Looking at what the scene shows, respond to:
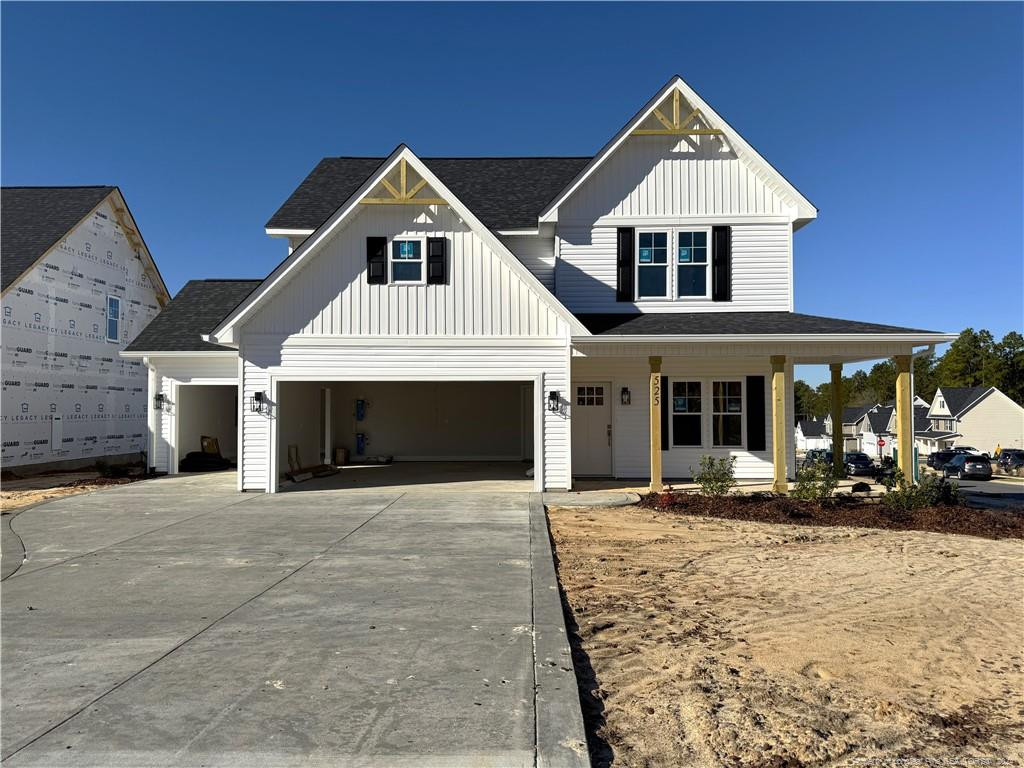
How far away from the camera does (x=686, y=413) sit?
16109 mm

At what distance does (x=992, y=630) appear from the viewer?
5672 mm

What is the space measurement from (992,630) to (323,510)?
9.62 m

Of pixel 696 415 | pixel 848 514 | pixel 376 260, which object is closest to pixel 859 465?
pixel 696 415

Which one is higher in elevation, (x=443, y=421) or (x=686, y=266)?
(x=686, y=266)

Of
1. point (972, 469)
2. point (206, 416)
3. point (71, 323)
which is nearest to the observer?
point (206, 416)

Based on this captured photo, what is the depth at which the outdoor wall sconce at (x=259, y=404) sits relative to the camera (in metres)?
13.8

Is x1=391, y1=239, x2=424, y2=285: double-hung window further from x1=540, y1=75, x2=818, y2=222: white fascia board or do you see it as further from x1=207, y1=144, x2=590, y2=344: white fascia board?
x1=540, y1=75, x2=818, y2=222: white fascia board

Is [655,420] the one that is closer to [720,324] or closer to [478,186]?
[720,324]

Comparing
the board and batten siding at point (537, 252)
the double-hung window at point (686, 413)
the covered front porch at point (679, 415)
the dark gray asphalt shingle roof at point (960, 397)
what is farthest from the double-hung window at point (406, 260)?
the dark gray asphalt shingle roof at point (960, 397)

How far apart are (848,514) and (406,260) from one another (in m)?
9.60

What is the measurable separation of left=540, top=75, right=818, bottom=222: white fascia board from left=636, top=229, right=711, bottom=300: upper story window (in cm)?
191

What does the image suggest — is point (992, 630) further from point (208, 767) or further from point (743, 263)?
point (743, 263)

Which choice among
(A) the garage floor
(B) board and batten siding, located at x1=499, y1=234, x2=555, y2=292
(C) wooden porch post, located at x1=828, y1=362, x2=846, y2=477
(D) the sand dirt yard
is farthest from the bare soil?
(B) board and batten siding, located at x1=499, y1=234, x2=555, y2=292

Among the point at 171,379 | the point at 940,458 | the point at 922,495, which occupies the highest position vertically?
the point at 171,379
